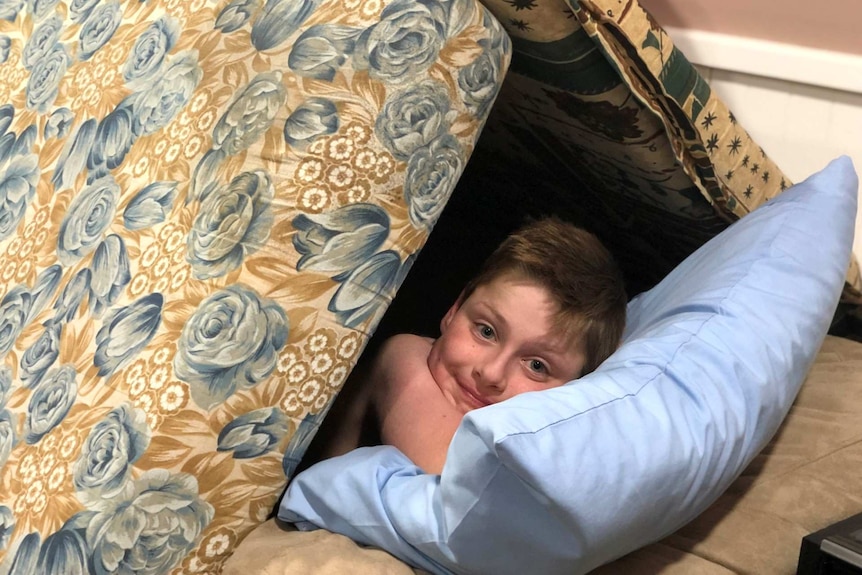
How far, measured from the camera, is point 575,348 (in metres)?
1.02

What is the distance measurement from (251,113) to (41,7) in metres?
0.59

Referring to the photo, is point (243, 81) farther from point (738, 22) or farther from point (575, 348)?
point (738, 22)

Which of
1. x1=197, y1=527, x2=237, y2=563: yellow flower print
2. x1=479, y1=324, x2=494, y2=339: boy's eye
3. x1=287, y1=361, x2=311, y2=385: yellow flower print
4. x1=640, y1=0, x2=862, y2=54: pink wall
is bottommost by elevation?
x1=197, y1=527, x2=237, y2=563: yellow flower print

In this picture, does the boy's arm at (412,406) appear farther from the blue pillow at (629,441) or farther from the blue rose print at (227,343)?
the blue rose print at (227,343)

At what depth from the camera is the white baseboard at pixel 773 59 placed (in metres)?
1.20

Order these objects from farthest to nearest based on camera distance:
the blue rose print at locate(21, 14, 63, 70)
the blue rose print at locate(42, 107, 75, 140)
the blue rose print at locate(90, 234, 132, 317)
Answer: the blue rose print at locate(21, 14, 63, 70)
the blue rose print at locate(42, 107, 75, 140)
the blue rose print at locate(90, 234, 132, 317)

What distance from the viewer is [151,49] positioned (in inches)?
39.8

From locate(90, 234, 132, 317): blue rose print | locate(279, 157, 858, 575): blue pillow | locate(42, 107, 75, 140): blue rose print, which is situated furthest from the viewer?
locate(42, 107, 75, 140): blue rose print

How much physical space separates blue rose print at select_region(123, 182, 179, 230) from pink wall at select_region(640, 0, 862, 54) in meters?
0.86

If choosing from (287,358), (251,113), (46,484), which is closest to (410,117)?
(251,113)

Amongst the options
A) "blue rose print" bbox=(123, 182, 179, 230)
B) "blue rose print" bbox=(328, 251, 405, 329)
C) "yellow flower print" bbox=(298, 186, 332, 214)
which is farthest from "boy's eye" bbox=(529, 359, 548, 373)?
"blue rose print" bbox=(123, 182, 179, 230)

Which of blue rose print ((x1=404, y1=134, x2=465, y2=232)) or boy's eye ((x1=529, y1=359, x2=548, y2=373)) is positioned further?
boy's eye ((x1=529, y1=359, x2=548, y2=373))

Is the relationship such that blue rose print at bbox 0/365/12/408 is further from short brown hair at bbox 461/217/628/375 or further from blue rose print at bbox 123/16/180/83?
short brown hair at bbox 461/217/628/375

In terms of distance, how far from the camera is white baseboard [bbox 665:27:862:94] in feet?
3.94
